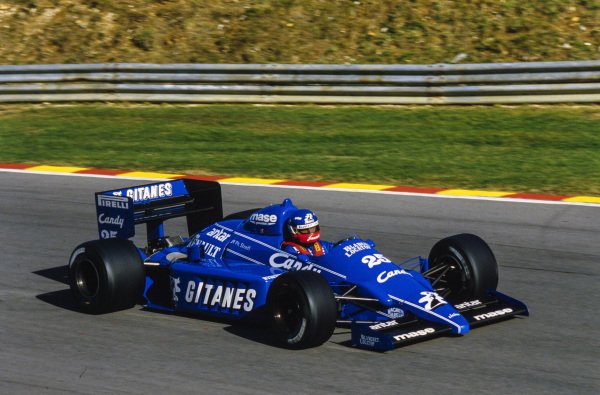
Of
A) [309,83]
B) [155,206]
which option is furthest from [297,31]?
[155,206]

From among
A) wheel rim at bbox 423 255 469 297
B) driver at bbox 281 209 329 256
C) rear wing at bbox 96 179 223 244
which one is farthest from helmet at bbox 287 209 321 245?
rear wing at bbox 96 179 223 244

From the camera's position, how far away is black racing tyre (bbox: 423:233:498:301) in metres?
8.84

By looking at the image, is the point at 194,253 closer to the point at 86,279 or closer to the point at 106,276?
the point at 106,276

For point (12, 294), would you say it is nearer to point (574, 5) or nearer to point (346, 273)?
point (346, 273)

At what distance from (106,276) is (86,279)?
1.49ft

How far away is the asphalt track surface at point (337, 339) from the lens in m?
7.30

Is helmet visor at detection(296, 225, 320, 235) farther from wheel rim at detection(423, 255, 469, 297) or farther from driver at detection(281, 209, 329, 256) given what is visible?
wheel rim at detection(423, 255, 469, 297)

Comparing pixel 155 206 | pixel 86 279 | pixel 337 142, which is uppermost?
pixel 155 206

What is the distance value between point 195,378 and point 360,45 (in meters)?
13.6

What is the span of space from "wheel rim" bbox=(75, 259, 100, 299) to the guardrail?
9.18 m

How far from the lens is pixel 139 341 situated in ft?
27.5

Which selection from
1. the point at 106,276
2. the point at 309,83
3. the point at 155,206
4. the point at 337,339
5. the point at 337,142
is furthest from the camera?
the point at 309,83

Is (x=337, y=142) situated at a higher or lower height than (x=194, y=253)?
lower

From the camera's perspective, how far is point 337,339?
820 centimetres
